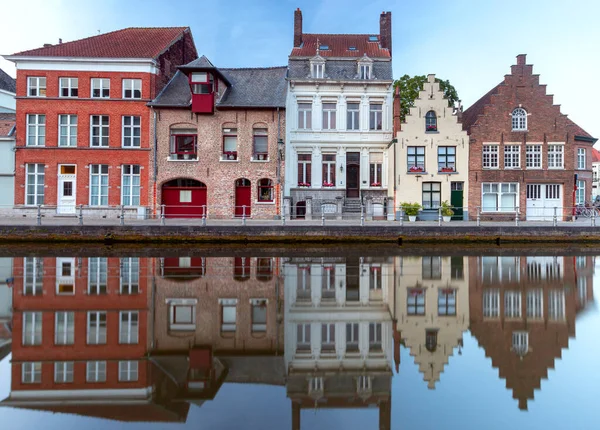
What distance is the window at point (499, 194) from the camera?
2995 centimetres

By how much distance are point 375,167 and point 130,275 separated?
21691 millimetres

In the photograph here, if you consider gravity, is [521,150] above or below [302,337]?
above

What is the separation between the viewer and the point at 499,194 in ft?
98.2

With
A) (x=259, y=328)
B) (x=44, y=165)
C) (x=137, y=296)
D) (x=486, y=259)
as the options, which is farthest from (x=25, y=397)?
(x=44, y=165)

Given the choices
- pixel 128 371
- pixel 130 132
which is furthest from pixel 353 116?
pixel 128 371

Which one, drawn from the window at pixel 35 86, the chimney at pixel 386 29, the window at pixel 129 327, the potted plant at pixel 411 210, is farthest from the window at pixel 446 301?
the window at pixel 35 86

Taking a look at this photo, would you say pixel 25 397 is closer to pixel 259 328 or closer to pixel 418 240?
pixel 259 328

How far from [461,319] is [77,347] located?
5.55 m

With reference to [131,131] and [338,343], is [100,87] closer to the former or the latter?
[131,131]

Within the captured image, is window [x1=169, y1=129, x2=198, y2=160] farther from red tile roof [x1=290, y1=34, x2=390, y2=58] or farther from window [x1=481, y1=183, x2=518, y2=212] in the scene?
window [x1=481, y1=183, x2=518, y2=212]

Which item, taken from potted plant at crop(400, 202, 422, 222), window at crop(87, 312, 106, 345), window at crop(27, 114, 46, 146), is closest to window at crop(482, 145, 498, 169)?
potted plant at crop(400, 202, 422, 222)

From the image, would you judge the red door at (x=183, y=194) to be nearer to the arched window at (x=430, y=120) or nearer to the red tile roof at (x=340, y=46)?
the red tile roof at (x=340, y=46)

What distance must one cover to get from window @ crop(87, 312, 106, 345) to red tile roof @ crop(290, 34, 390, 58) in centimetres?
2683

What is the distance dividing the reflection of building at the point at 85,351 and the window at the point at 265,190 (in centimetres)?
1899
